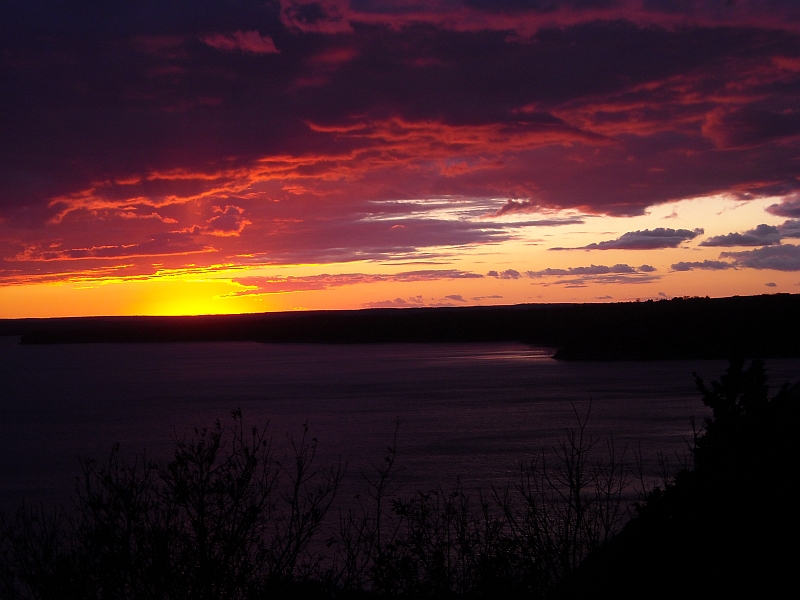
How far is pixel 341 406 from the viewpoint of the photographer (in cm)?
4122

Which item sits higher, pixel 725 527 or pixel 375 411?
pixel 725 527

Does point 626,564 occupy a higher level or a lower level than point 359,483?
higher

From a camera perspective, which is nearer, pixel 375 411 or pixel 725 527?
pixel 725 527

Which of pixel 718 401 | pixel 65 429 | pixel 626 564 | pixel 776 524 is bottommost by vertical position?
pixel 65 429

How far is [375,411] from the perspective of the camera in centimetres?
3850

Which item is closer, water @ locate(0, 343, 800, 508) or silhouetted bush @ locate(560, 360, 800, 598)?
silhouetted bush @ locate(560, 360, 800, 598)

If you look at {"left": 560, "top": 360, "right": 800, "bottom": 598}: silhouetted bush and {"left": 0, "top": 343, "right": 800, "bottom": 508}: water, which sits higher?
{"left": 560, "top": 360, "right": 800, "bottom": 598}: silhouetted bush

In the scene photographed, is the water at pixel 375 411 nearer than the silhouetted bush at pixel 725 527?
No

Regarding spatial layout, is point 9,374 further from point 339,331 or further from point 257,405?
point 339,331

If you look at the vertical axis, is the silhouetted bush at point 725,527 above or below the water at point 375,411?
above

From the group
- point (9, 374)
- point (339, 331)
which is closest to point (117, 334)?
point (339, 331)

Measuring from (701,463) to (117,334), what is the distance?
18622cm

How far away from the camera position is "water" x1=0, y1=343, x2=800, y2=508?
948 inches

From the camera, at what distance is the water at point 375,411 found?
79.0 feet
